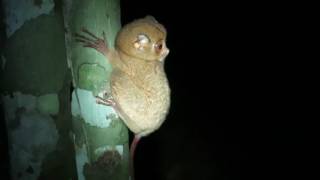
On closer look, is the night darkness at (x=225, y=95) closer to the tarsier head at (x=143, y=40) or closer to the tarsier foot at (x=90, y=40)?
the tarsier head at (x=143, y=40)

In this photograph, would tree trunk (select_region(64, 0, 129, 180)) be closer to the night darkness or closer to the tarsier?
the tarsier

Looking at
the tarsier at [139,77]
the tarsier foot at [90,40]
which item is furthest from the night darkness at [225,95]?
the tarsier foot at [90,40]

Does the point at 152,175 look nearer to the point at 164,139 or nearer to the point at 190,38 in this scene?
the point at 164,139

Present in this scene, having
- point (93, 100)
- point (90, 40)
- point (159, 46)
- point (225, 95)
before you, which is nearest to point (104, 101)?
point (93, 100)

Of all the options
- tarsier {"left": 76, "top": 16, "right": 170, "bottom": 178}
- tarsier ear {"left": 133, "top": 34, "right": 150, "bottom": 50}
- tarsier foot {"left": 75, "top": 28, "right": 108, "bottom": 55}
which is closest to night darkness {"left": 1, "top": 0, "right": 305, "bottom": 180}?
tarsier {"left": 76, "top": 16, "right": 170, "bottom": 178}

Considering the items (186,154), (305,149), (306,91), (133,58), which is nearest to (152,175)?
(186,154)
